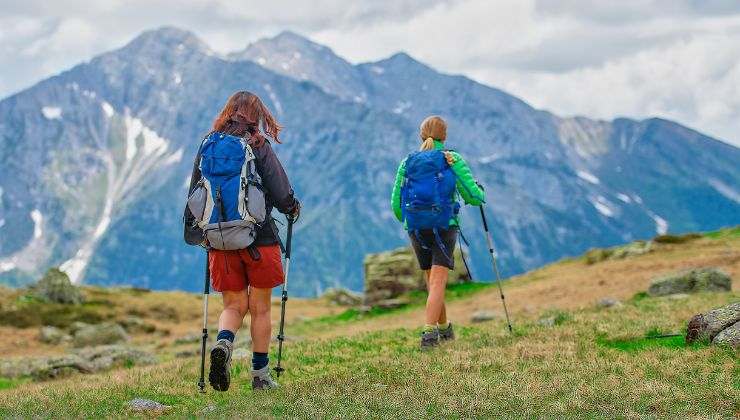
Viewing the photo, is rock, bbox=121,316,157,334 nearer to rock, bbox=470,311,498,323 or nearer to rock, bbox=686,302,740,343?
rock, bbox=470,311,498,323

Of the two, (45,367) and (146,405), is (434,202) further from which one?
(45,367)

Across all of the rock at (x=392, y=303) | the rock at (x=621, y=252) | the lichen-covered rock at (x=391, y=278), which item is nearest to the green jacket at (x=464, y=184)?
the rock at (x=392, y=303)

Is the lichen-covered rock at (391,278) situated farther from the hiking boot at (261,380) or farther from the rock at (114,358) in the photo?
the hiking boot at (261,380)

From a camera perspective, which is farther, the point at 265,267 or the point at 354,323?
the point at 354,323

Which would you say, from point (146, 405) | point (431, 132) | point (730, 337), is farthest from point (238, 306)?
point (730, 337)

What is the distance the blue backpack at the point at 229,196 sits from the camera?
11.0 metres

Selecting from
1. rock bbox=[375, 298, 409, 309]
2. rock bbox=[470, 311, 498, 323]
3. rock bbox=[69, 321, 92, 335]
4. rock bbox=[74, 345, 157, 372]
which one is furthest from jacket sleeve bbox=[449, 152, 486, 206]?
rock bbox=[69, 321, 92, 335]

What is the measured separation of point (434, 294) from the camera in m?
15.2

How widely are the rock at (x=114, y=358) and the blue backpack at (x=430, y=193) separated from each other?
10581 millimetres

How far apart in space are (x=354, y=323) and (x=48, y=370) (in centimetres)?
1633

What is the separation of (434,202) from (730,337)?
17.7ft

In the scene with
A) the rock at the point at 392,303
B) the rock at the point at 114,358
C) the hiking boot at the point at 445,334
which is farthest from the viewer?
the rock at the point at 392,303

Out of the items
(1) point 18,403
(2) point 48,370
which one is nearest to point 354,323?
(2) point 48,370

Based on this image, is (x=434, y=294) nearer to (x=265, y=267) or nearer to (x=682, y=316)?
(x=265, y=267)
